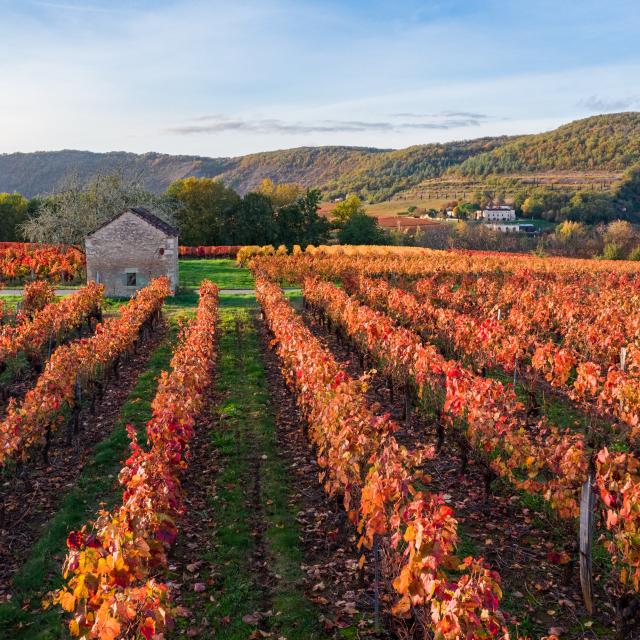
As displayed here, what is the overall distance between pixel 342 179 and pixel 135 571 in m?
199

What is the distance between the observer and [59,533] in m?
8.62

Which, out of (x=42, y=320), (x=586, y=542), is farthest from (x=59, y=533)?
(x=42, y=320)

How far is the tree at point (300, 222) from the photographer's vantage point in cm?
7175

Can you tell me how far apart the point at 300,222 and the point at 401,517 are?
67.6m

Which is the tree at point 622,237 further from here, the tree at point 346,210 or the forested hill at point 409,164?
the forested hill at point 409,164

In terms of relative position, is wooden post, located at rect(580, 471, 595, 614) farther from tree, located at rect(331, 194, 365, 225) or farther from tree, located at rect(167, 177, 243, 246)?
tree, located at rect(331, 194, 365, 225)

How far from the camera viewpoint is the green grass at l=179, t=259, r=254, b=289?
41175mm

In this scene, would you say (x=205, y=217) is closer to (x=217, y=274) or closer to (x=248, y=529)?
(x=217, y=274)

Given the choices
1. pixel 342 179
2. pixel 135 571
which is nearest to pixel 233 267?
pixel 135 571

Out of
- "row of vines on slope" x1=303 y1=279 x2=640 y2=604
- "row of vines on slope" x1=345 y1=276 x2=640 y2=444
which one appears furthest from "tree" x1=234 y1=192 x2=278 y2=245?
"row of vines on slope" x1=303 y1=279 x2=640 y2=604

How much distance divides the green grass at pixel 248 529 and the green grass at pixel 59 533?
1536 mm

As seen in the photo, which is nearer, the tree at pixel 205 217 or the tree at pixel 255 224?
the tree at pixel 255 224

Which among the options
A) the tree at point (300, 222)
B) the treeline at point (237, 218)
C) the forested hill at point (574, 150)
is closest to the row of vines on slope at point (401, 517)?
the treeline at point (237, 218)

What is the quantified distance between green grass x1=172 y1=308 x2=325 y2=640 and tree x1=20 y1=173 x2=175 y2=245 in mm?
32680
